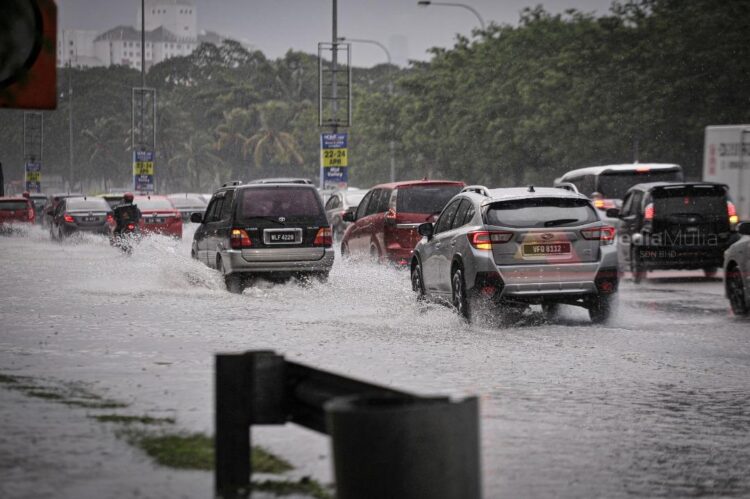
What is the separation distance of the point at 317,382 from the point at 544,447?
8.96ft

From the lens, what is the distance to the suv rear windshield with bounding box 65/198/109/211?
46500mm

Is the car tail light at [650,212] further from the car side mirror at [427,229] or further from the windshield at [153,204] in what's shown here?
the windshield at [153,204]

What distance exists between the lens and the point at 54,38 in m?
7.15

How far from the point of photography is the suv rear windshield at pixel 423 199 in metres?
24.3

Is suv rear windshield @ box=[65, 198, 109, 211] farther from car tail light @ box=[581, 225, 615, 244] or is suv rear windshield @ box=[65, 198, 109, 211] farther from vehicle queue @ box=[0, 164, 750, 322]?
Answer: car tail light @ box=[581, 225, 615, 244]

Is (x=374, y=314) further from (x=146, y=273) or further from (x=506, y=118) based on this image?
(x=506, y=118)

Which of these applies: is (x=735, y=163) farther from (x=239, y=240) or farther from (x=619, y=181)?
(x=239, y=240)

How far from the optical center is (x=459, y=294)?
16938 millimetres

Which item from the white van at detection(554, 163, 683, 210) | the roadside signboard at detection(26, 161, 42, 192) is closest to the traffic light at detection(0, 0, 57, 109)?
the white van at detection(554, 163, 683, 210)

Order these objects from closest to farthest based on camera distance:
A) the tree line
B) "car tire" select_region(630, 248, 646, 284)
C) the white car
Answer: the white car → "car tire" select_region(630, 248, 646, 284) → the tree line

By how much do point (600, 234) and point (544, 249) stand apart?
0.76 m

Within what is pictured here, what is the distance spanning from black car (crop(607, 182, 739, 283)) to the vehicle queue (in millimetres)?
17

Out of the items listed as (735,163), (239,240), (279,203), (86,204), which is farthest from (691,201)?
(86,204)

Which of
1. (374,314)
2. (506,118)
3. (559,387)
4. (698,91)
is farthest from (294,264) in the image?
(506,118)
